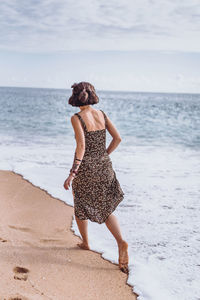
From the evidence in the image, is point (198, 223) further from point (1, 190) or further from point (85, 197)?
point (1, 190)

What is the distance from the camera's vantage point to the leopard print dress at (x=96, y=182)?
343 cm

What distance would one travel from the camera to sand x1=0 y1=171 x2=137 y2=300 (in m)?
2.92

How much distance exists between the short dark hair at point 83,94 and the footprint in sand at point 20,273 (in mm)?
1564

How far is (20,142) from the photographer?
41.6 feet

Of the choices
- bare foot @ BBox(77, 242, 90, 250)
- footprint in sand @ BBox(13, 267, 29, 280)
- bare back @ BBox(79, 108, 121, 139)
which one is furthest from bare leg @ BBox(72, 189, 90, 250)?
bare back @ BBox(79, 108, 121, 139)

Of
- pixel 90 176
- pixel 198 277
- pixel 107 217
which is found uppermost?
pixel 90 176

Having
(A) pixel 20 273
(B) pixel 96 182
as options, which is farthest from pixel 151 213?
(A) pixel 20 273

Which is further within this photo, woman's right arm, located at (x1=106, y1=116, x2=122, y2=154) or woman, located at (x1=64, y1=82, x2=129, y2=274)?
woman's right arm, located at (x1=106, y1=116, x2=122, y2=154)

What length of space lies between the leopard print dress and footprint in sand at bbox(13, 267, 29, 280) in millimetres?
767

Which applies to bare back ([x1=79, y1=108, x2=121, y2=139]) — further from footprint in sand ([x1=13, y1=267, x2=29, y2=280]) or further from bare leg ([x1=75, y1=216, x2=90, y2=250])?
footprint in sand ([x1=13, y1=267, x2=29, y2=280])

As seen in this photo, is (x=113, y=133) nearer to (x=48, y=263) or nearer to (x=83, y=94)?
(x=83, y=94)

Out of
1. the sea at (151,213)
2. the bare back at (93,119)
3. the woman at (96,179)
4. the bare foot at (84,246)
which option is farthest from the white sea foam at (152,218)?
the bare back at (93,119)

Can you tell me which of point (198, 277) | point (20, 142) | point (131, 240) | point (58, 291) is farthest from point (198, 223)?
point (20, 142)

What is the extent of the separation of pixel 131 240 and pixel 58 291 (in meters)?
1.45
